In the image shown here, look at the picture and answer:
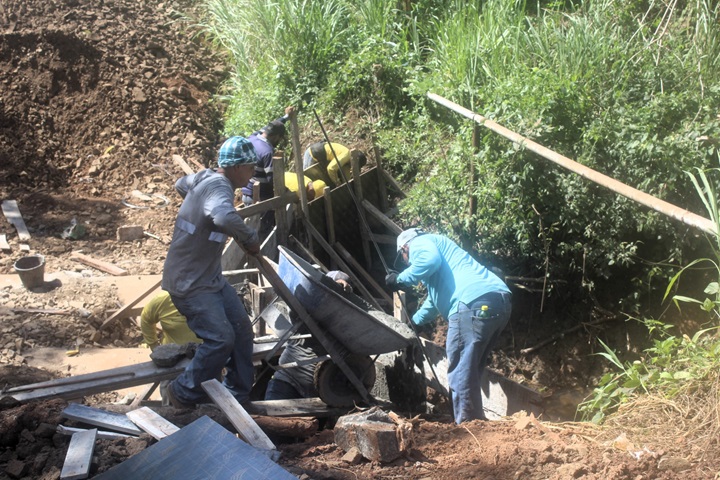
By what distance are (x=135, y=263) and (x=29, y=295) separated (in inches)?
60.4

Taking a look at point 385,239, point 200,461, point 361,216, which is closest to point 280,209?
point 361,216

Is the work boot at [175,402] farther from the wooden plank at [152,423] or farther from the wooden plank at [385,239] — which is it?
the wooden plank at [385,239]

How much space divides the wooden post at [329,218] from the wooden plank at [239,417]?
3542 millimetres

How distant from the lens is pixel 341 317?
4.74 metres

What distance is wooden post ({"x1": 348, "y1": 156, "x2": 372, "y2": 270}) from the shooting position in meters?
7.61

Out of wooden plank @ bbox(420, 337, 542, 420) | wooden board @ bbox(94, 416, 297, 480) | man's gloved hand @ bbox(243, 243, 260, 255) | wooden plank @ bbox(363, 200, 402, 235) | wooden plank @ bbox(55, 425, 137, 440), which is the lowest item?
wooden plank @ bbox(420, 337, 542, 420)

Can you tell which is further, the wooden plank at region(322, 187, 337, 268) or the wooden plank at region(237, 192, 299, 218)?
the wooden plank at region(322, 187, 337, 268)

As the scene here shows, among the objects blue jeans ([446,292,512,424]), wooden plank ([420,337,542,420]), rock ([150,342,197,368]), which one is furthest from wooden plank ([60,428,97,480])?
wooden plank ([420,337,542,420])

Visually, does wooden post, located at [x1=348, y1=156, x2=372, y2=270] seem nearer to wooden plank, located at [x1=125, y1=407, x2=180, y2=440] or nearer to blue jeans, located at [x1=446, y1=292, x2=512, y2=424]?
blue jeans, located at [x1=446, y1=292, x2=512, y2=424]

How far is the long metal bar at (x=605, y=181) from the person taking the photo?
396 centimetres

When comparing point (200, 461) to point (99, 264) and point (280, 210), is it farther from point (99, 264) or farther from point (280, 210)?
point (99, 264)

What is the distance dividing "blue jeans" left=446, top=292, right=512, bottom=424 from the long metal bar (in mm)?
1043

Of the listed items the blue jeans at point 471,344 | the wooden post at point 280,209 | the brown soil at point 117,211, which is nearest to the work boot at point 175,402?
the brown soil at point 117,211

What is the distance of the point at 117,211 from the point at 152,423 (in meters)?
6.59
